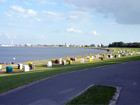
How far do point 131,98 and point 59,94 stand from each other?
317 cm

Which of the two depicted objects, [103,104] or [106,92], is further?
[106,92]

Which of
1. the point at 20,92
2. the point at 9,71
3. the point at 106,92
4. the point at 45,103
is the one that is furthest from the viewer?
the point at 9,71

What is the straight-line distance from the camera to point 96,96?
20.7 ft

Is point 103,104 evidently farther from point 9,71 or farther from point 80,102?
point 9,71

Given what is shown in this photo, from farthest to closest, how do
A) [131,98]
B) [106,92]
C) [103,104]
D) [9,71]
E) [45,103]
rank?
[9,71] → [106,92] → [131,98] → [45,103] → [103,104]

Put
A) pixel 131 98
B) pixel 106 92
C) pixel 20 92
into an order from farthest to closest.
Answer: pixel 20 92 < pixel 106 92 < pixel 131 98

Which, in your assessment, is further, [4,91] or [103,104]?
[4,91]

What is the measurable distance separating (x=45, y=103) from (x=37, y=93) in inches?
58.0

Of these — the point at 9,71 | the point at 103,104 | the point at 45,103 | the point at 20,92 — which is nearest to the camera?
the point at 103,104

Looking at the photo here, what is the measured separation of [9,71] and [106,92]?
12.7 meters

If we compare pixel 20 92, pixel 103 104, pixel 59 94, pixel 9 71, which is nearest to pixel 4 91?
pixel 20 92

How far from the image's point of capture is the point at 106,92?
6.91m

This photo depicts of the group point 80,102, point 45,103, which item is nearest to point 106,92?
point 80,102

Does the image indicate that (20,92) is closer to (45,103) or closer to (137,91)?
(45,103)
